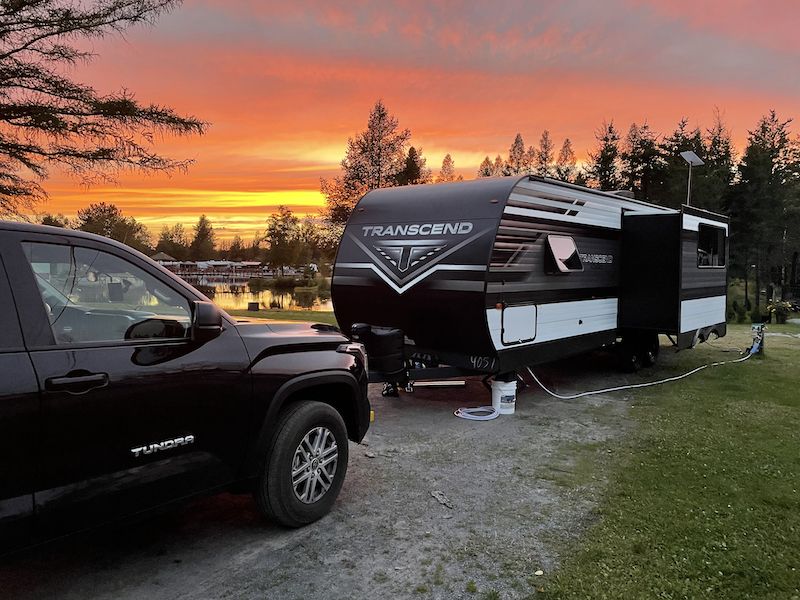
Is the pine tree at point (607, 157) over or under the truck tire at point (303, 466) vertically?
over

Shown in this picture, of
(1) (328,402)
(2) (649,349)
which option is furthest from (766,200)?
(1) (328,402)

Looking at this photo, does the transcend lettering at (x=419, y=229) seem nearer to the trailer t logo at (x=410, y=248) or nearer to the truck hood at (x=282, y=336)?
the trailer t logo at (x=410, y=248)

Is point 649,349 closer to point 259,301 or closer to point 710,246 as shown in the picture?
point 710,246

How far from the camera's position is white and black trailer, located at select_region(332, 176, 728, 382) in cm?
670

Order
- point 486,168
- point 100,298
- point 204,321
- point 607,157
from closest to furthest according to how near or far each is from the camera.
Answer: point 100,298
point 204,321
point 607,157
point 486,168

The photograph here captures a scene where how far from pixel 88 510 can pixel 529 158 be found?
197 ft

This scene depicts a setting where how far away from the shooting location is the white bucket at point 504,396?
720 centimetres

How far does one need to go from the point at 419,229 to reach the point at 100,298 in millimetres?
4581

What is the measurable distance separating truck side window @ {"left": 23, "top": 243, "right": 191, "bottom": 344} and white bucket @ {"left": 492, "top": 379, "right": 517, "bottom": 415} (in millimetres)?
4735

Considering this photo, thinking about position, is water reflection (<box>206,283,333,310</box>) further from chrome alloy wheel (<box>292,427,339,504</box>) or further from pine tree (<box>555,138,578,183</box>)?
pine tree (<box>555,138,578,183</box>)

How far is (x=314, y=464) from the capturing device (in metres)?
4.04

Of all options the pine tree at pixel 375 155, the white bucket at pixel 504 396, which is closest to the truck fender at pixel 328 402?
the white bucket at pixel 504 396

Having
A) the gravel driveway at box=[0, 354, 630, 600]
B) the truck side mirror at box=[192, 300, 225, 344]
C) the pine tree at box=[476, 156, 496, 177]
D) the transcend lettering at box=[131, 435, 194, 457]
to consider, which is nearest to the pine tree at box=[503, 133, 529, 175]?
the pine tree at box=[476, 156, 496, 177]

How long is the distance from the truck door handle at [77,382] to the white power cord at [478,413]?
16.1 feet
